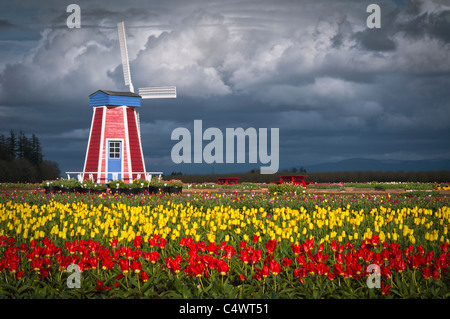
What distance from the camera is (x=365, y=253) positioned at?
18.0ft

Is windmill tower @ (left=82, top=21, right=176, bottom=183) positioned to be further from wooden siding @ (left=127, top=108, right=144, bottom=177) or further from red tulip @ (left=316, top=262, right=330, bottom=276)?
red tulip @ (left=316, top=262, right=330, bottom=276)

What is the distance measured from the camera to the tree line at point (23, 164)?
137 ft

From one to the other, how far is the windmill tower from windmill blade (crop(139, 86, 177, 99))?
227cm

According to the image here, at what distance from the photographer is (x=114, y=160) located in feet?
82.4

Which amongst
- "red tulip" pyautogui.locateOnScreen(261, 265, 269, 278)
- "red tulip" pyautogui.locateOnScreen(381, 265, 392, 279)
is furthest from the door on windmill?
"red tulip" pyautogui.locateOnScreen(381, 265, 392, 279)

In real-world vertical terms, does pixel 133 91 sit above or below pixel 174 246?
above

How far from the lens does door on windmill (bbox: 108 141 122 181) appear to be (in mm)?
24828

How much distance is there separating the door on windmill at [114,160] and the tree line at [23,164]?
12.5 meters

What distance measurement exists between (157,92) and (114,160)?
5.92 meters

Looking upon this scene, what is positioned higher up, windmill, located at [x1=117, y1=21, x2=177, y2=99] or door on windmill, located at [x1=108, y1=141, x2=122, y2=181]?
→ windmill, located at [x1=117, y1=21, x2=177, y2=99]

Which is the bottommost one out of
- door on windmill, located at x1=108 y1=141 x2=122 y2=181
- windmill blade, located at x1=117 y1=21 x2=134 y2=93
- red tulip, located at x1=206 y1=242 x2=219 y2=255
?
red tulip, located at x1=206 y1=242 x2=219 y2=255
